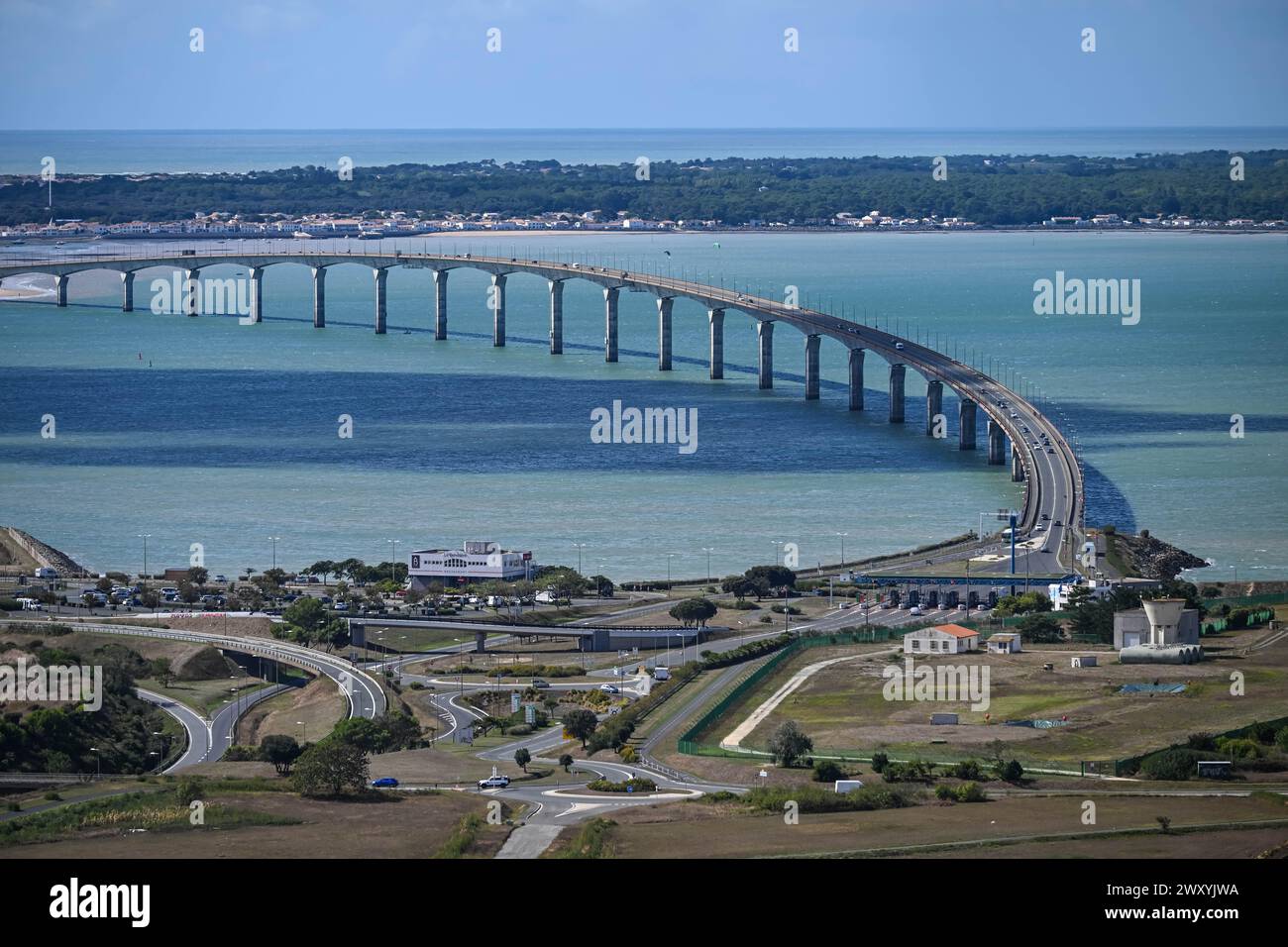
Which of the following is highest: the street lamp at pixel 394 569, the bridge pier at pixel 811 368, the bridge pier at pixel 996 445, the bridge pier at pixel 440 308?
the bridge pier at pixel 440 308

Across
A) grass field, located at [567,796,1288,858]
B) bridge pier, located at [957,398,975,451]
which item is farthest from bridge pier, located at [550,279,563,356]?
grass field, located at [567,796,1288,858]

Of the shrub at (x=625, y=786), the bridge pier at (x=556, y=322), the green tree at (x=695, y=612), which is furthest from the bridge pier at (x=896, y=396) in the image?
the shrub at (x=625, y=786)

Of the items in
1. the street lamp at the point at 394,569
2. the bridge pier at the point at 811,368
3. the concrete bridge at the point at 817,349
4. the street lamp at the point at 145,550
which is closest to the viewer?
the street lamp at the point at 394,569

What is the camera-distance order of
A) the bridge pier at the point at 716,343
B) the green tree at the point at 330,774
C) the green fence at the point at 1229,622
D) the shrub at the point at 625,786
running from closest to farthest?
the shrub at the point at 625,786, the green tree at the point at 330,774, the green fence at the point at 1229,622, the bridge pier at the point at 716,343

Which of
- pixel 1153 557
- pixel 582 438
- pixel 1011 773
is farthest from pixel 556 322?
pixel 1011 773

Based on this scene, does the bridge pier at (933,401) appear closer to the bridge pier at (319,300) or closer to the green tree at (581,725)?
the green tree at (581,725)

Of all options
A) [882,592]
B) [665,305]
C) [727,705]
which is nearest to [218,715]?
[727,705]

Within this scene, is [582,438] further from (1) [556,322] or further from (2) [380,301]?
(2) [380,301]
